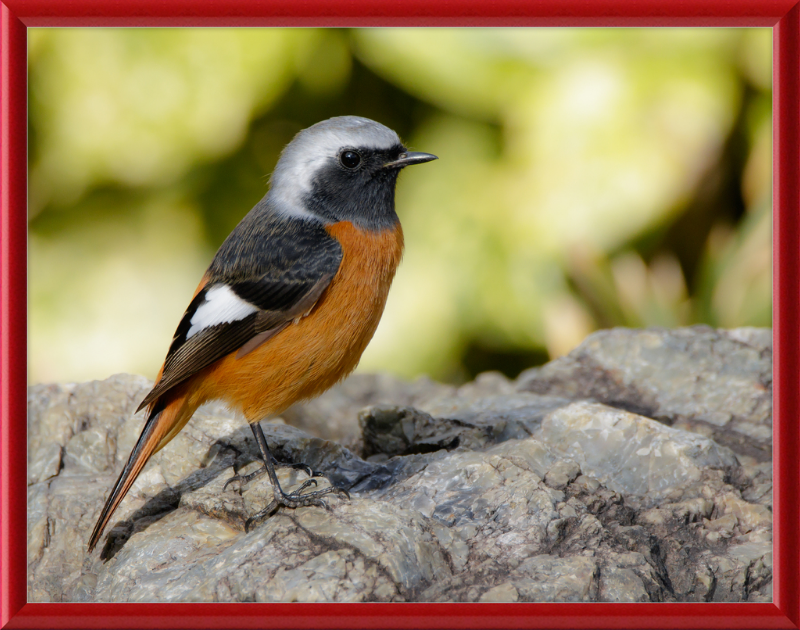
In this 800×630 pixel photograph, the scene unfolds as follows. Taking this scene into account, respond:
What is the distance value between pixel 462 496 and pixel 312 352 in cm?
87

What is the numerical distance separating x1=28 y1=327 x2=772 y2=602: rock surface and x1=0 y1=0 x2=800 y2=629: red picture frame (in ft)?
1.28

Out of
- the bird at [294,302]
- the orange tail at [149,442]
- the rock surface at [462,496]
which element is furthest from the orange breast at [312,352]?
the rock surface at [462,496]

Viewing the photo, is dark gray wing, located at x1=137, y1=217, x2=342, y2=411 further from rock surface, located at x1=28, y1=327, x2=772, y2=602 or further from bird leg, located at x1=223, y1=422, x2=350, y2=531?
rock surface, located at x1=28, y1=327, x2=772, y2=602

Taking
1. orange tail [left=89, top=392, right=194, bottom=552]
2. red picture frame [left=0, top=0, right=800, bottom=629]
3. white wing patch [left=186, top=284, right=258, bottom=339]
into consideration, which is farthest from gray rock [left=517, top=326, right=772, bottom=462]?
orange tail [left=89, top=392, right=194, bottom=552]

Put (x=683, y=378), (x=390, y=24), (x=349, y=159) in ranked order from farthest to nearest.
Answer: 1. (x=683, y=378)
2. (x=349, y=159)
3. (x=390, y=24)

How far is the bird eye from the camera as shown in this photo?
3.54m

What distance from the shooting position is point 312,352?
3.15m

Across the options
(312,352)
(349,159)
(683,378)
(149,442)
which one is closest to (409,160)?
(349,159)

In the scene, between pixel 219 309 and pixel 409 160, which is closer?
pixel 219 309

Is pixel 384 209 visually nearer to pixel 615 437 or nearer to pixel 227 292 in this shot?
pixel 227 292

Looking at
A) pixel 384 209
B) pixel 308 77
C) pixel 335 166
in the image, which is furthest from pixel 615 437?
pixel 308 77

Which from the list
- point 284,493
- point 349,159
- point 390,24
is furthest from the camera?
point 349,159

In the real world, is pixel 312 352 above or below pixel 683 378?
above

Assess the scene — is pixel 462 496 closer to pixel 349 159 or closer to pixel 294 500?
pixel 294 500
